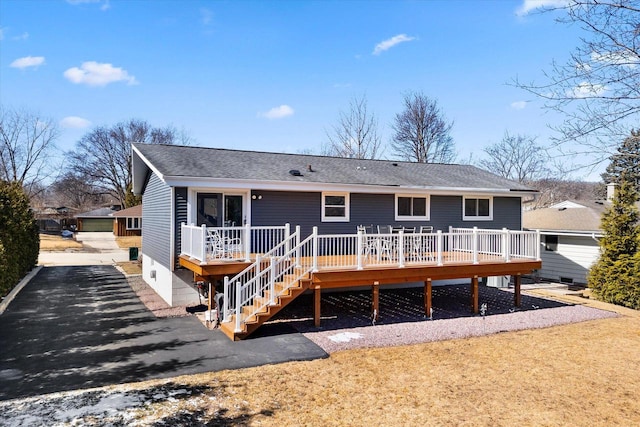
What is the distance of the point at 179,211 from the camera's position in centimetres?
1145

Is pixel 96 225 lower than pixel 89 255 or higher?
higher

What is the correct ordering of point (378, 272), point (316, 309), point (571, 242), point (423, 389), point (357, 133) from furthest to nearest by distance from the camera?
point (357, 133) < point (571, 242) < point (378, 272) < point (316, 309) < point (423, 389)

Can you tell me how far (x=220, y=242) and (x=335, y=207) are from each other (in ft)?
14.0

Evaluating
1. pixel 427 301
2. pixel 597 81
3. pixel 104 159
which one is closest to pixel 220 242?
pixel 427 301

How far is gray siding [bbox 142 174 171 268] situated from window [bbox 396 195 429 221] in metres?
7.59

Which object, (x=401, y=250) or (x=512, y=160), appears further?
(x=512, y=160)

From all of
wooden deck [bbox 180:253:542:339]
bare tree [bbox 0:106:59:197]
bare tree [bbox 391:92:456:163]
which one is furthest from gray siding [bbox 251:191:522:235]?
bare tree [bbox 0:106:59:197]

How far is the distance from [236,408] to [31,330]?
6526 mm

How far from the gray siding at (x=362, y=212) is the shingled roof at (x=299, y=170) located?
0.56 m

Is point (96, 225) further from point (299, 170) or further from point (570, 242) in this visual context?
point (570, 242)

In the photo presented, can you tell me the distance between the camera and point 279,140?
43.9m

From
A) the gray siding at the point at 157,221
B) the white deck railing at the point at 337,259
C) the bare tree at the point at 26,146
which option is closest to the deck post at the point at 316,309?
the white deck railing at the point at 337,259

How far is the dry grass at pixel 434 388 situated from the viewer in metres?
5.09

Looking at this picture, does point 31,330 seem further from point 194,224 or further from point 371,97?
point 371,97
